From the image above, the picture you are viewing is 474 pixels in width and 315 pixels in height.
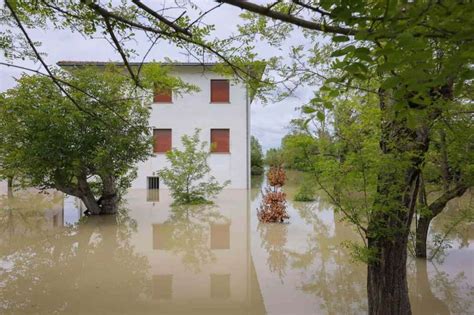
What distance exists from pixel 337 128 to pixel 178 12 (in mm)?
2787

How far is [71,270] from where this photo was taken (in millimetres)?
6836

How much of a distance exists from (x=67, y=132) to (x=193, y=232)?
433 centimetres

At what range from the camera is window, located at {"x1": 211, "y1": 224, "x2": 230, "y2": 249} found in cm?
881

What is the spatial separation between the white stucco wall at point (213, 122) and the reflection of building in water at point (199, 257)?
5.80 m

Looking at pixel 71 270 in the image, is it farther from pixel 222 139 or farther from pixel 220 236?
pixel 222 139

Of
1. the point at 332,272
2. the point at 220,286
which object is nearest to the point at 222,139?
the point at 332,272

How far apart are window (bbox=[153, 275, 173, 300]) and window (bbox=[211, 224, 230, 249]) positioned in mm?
2382

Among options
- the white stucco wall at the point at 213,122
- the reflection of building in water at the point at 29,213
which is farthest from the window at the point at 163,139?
the reflection of building in water at the point at 29,213

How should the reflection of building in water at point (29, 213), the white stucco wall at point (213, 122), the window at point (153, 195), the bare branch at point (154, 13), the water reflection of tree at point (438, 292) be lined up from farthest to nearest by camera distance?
1. the white stucco wall at point (213, 122)
2. the window at point (153, 195)
3. the reflection of building in water at point (29, 213)
4. the water reflection of tree at point (438, 292)
5. the bare branch at point (154, 13)

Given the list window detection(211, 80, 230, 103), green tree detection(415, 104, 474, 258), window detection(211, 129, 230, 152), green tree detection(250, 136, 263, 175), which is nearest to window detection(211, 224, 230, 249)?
green tree detection(415, 104, 474, 258)

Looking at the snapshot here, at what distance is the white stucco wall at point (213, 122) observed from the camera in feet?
66.4

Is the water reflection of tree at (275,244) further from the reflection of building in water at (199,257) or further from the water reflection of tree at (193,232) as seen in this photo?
the water reflection of tree at (193,232)

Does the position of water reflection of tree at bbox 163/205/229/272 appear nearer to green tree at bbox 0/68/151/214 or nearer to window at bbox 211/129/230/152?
green tree at bbox 0/68/151/214

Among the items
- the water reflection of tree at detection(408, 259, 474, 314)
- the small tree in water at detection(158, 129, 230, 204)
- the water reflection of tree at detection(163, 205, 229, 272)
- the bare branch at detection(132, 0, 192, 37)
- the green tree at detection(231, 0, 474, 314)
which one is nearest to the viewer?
the green tree at detection(231, 0, 474, 314)
